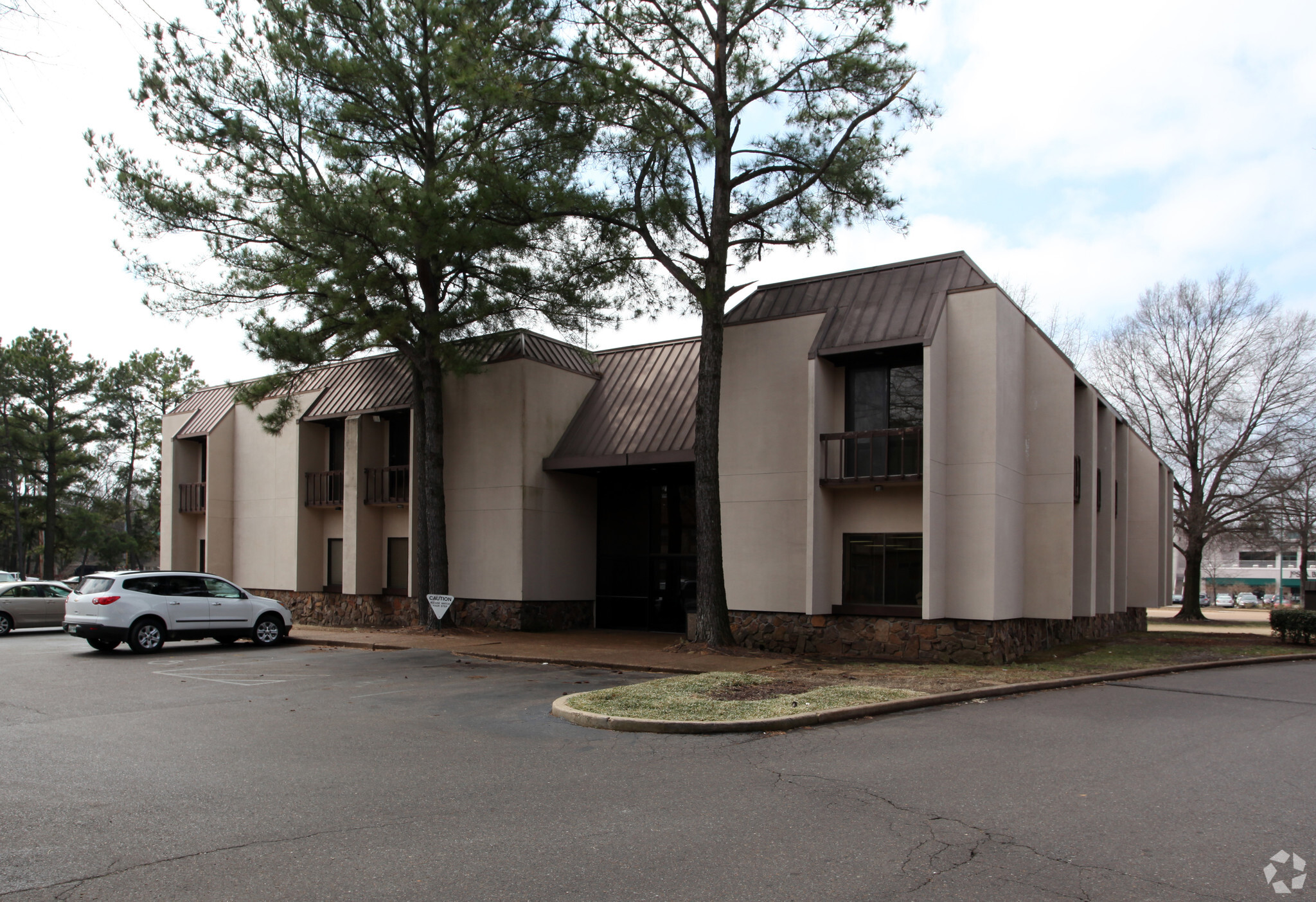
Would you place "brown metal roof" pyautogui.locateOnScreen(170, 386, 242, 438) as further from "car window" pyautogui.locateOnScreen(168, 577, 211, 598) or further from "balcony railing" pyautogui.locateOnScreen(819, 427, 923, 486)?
"balcony railing" pyautogui.locateOnScreen(819, 427, 923, 486)

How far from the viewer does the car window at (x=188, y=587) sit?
18078 mm

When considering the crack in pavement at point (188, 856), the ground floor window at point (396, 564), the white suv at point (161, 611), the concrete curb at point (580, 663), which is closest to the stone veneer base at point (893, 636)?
the concrete curb at point (580, 663)

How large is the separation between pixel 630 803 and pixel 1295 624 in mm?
21511

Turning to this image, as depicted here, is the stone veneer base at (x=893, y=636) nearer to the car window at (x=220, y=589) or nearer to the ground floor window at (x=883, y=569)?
the ground floor window at (x=883, y=569)

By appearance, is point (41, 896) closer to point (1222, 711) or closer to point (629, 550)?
point (1222, 711)

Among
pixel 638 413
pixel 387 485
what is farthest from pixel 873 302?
pixel 387 485

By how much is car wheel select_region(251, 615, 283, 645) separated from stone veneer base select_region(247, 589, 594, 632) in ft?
13.5

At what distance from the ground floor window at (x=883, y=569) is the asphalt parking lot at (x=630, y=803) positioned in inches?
205

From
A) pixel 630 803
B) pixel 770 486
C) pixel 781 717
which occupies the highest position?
pixel 770 486

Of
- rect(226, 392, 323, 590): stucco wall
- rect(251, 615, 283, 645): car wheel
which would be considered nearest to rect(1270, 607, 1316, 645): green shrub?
rect(251, 615, 283, 645): car wheel

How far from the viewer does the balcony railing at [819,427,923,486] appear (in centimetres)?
1677

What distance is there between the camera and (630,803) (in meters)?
6.65

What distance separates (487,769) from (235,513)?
2482cm

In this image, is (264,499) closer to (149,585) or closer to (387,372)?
(387,372)
